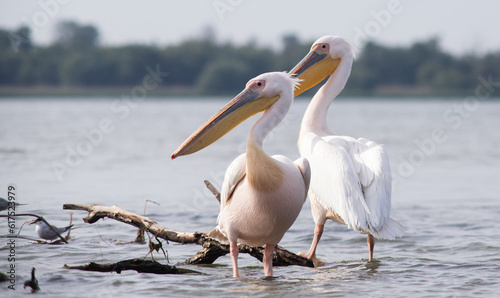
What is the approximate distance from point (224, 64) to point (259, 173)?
41.3m

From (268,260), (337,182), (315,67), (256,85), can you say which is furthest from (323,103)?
(268,260)

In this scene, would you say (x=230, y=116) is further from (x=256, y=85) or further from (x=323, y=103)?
(x=323, y=103)

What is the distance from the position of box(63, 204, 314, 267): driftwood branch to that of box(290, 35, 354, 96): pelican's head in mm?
1730

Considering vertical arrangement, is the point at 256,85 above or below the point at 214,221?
above

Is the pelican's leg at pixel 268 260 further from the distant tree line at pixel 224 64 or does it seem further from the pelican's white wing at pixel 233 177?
the distant tree line at pixel 224 64

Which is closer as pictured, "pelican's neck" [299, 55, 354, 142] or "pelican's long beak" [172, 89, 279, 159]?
"pelican's long beak" [172, 89, 279, 159]

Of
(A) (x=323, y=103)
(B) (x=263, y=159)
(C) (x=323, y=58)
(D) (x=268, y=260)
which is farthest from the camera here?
(C) (x=323, y=58)

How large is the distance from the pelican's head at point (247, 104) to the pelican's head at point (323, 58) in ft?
5.53

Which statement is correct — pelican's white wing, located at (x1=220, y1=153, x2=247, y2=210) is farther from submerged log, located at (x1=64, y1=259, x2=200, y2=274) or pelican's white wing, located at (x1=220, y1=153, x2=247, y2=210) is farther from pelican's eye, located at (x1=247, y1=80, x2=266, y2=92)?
submerged log, located at (x1=64, y1=259, x2=200, y2=274)

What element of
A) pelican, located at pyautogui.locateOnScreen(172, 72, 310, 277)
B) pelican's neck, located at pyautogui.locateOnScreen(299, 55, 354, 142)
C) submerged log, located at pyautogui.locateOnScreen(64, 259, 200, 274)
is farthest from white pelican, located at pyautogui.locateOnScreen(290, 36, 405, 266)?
submerged log, located at pyautogui.locateOnScreen(64, 259, 200, 274)

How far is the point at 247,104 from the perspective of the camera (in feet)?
13.8

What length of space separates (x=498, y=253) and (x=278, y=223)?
2143mm

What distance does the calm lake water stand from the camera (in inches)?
166

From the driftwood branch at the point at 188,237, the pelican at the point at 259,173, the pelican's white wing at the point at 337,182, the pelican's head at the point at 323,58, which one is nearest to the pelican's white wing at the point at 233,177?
the pelican at the point at 259,173
